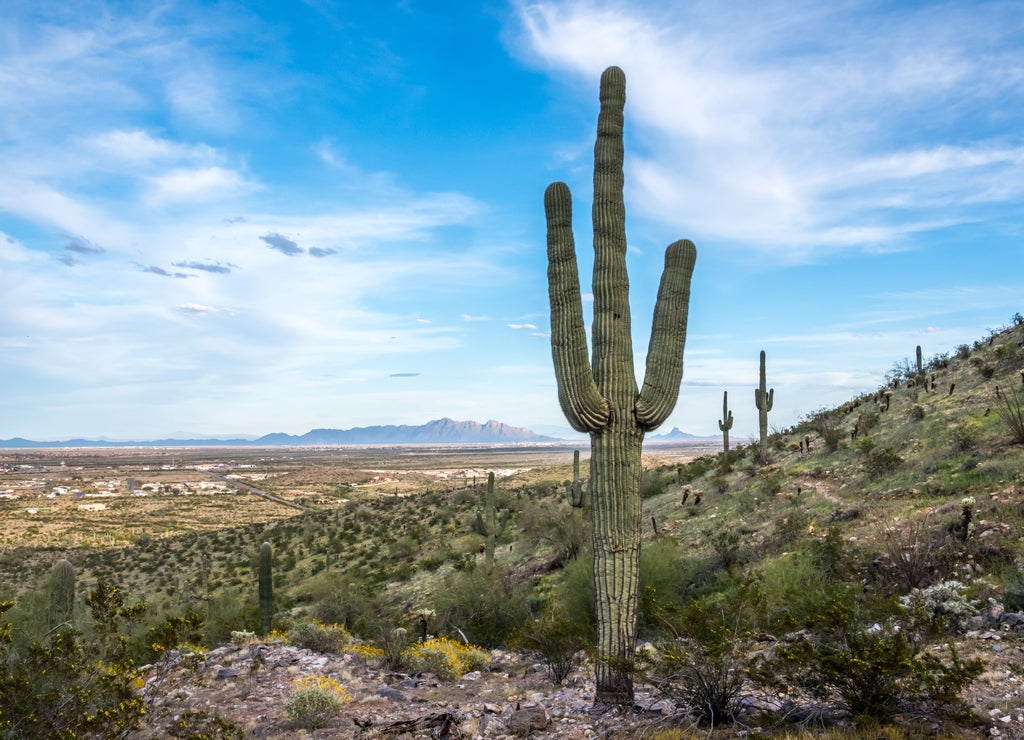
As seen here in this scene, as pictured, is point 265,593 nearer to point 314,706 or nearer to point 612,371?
point 314,706

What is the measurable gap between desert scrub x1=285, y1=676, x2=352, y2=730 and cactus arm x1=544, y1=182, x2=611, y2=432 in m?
4.72

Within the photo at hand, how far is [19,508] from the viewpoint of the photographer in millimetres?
56750

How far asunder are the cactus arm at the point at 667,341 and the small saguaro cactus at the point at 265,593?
11.3m

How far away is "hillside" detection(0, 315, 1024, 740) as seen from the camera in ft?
19.4

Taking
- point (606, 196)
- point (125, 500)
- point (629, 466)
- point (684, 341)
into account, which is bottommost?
point (125, 500)

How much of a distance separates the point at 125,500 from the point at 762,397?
6814 cm

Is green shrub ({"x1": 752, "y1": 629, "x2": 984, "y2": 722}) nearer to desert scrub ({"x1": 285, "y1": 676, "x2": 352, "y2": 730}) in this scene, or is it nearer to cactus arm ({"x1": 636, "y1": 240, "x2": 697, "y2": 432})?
cactus arm ({"x1": 636, "y1": 240, "x2": 697, "y2": 432})

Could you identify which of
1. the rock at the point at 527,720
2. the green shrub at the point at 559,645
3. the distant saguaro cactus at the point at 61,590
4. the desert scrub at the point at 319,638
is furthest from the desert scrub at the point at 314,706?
the distant saguaro cactus at the point at 61,590

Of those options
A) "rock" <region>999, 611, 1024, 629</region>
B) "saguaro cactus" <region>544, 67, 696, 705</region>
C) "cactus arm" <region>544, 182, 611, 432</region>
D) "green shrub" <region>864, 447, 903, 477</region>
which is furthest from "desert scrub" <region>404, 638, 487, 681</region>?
"green shrub" <region>864, 447, 903, 477</region>

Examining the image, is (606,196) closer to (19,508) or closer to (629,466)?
(629,466)

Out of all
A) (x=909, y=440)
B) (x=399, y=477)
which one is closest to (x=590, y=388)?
(x=909, y=440)

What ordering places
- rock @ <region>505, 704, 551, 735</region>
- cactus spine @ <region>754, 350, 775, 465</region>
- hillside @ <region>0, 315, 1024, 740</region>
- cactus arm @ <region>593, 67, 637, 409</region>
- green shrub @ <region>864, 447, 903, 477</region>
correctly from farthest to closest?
1. cactus spine @ <region>754, 350, 775, 465</region>
2. green shrub @ <region>864, 447, 903, 477</region>
3. cactus arm @ <region>593, 67, 637, 409</region>
4. rock @ <region>505, 704, 551, 735</region>
5. hillside @ <region>0, 315, 1024, 740</region>

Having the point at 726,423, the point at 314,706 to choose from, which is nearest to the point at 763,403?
the point at 726,423

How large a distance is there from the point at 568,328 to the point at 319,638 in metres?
8.60
